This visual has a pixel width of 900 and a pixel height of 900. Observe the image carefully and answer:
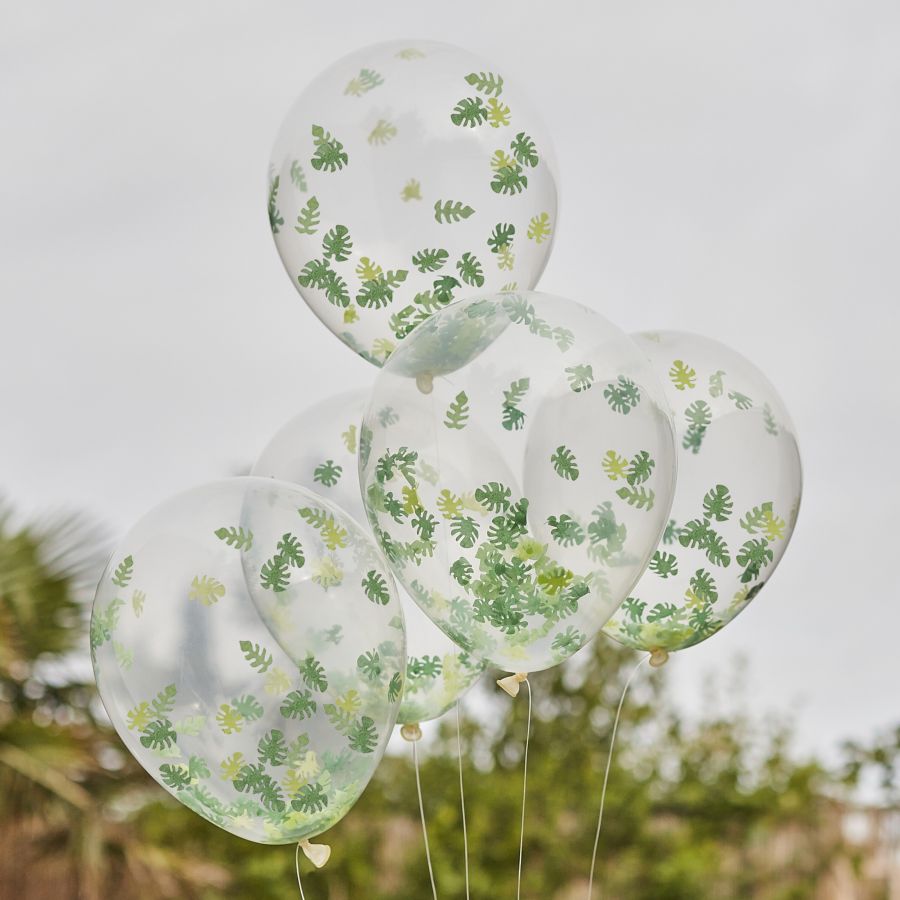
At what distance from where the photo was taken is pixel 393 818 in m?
4.44

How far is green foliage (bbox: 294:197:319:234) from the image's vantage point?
1652 mm

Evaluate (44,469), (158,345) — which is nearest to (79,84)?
(158,345)

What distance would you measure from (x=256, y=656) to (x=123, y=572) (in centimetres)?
18

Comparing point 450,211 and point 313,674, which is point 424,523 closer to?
point 313,674

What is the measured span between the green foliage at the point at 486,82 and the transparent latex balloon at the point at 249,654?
1.90ft

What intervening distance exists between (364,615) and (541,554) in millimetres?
219

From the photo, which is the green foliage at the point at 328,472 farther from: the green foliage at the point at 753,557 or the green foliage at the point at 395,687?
the green foliage at the point at 753,557

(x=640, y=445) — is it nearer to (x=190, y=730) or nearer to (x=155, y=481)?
(x=190, y=730)

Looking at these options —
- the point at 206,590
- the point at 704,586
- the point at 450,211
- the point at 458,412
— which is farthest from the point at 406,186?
the point at 704,586

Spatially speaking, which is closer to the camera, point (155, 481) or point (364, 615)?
point (364, 615)

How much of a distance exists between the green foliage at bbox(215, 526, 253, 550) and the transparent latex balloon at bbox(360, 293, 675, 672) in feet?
0.52

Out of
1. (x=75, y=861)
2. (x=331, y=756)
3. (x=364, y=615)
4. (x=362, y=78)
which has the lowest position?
(x=75, y=861)

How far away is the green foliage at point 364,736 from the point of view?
1497mm

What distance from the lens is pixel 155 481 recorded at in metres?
5.40
